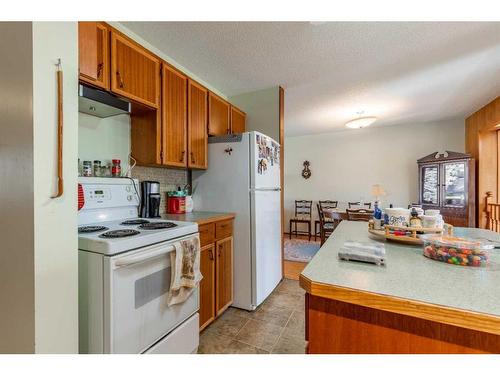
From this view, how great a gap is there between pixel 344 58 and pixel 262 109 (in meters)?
1.06

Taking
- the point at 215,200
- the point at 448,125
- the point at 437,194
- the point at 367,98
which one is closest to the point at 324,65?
the point at 367,98

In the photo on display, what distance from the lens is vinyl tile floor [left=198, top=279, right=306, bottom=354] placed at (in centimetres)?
162

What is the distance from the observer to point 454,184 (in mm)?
3764

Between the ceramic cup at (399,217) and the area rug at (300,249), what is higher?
the ceramic cup at (399,217)

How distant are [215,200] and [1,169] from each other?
57.2 inches

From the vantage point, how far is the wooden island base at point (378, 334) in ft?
1.85

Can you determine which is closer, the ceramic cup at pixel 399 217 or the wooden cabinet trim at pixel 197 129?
the ceramic cup at pixel 399 217

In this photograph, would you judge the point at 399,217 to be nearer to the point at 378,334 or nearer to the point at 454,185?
the point at 378,334

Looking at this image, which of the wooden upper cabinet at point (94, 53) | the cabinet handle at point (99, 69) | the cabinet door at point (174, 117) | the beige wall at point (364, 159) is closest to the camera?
the wooden upper cabinet at point (94, 53)

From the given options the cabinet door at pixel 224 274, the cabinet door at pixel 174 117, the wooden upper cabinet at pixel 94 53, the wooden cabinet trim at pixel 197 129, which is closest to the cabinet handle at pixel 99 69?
the wooden upper cabinet at pixel 94 53

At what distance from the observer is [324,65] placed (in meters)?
2.25

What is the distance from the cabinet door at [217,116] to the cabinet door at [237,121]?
0.30ft

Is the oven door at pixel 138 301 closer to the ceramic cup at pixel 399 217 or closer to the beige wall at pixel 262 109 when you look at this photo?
the ceramic cup at pixel 399 217

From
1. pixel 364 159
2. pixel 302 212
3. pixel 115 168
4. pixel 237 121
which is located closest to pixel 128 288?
pixel 115 168
